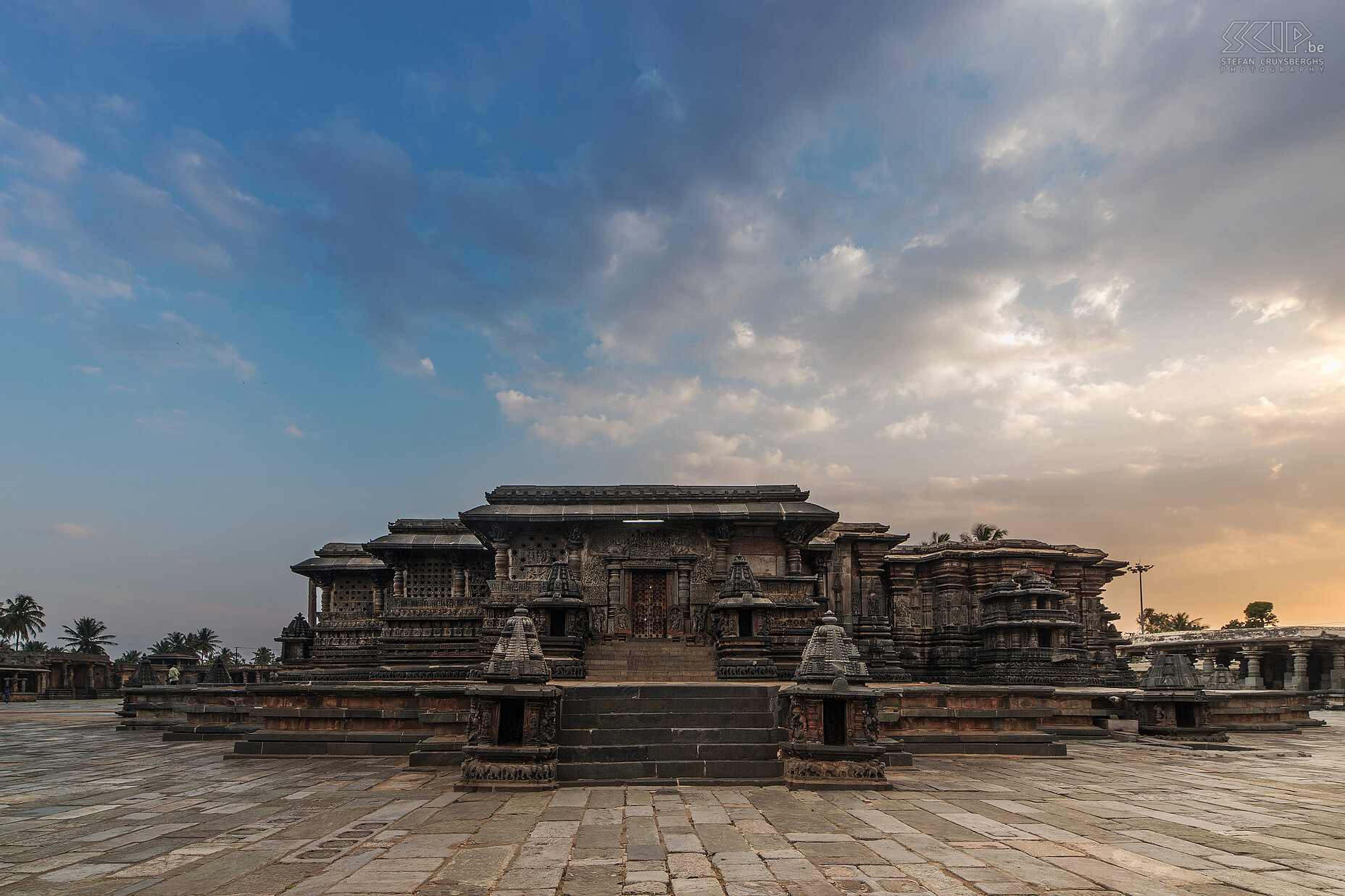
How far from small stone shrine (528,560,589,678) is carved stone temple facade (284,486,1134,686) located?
0.15 feet

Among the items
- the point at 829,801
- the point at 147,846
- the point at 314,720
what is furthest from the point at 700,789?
the point at 314,720

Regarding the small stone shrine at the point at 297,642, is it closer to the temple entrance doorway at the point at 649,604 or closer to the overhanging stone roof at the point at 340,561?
the overhanging stone roof at the point at 340,561

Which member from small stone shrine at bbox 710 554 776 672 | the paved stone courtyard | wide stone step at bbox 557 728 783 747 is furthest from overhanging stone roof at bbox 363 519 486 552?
wide stone step at bbox 557 728 783 747

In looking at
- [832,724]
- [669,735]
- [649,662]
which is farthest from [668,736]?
[649,662]

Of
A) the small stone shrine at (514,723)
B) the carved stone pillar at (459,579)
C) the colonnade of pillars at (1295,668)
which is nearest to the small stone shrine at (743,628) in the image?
the small stone shrine at (514,723)

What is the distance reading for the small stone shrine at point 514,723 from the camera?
9945mm

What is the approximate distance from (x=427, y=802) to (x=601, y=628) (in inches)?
555

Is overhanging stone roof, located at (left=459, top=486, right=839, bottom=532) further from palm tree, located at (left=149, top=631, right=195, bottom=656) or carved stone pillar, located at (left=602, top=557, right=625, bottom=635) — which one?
→ palm tree, located at (left=149, top=631, right=195, bottom=656)

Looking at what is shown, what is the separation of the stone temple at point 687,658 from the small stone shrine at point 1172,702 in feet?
0.19

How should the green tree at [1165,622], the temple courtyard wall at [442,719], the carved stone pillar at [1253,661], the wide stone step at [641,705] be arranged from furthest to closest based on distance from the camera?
the green tree at [1165,622] < the carved stone pillar at [1253,661] < the temple courtyard wall at [442,719] < the wide stone step at [641,705]

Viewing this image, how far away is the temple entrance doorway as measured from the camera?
2330 centimetres

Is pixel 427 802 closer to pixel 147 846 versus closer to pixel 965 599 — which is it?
pixel 147 846

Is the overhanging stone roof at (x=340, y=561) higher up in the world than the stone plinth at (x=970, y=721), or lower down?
higher up

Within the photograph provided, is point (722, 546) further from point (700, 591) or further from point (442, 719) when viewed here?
point (442, 719)
